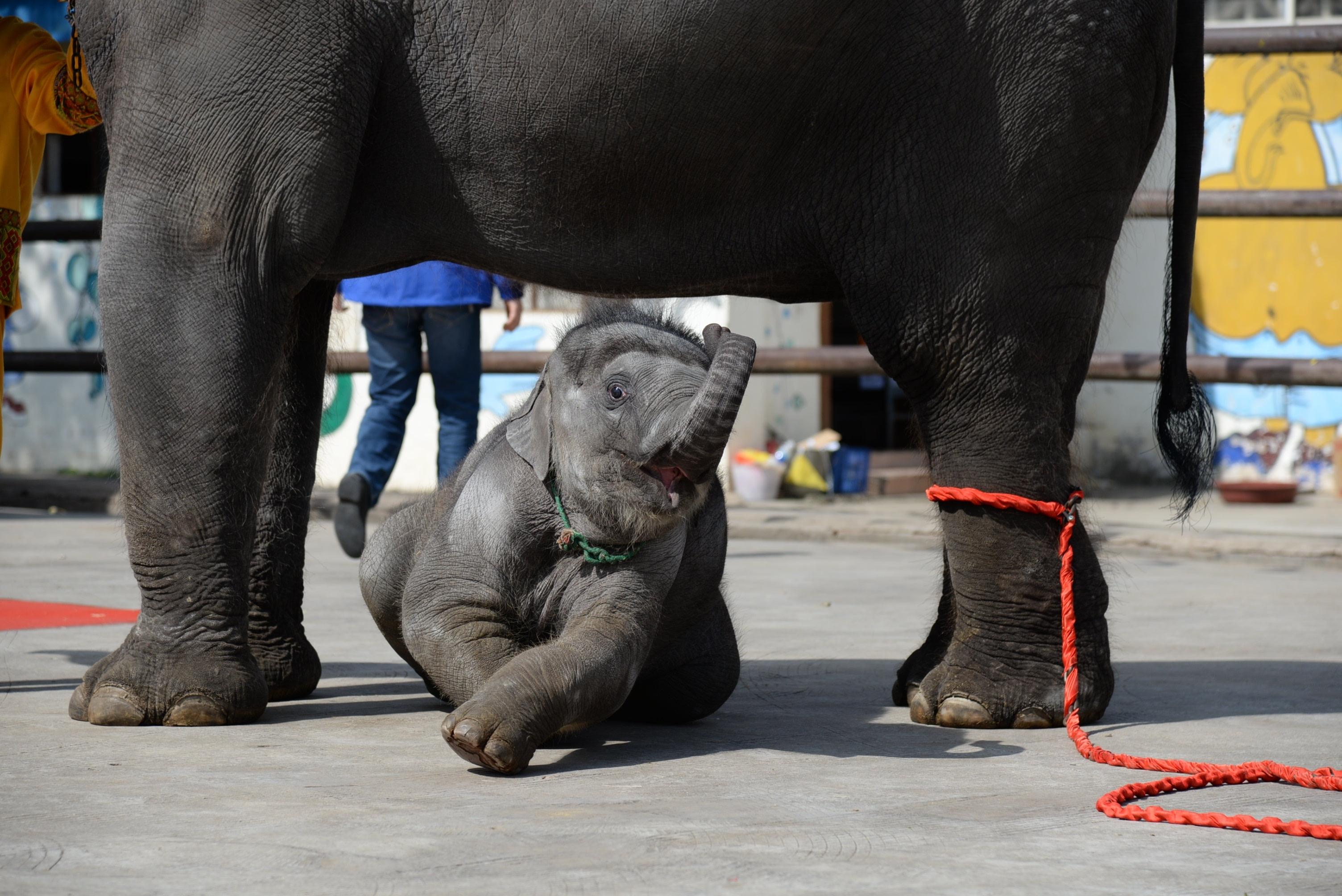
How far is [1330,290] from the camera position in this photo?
36.3 feet

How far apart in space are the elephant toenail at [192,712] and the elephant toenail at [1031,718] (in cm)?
153

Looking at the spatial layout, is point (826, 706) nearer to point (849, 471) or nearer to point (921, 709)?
point (921, 709)

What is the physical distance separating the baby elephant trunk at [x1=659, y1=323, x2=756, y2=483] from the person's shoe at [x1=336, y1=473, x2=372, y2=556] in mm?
3441

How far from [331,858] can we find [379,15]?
5.34 ft

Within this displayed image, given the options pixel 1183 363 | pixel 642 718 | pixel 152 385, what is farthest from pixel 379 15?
pixel 1183 363

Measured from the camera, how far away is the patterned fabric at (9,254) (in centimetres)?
374

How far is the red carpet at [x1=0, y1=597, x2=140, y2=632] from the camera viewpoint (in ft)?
15.1

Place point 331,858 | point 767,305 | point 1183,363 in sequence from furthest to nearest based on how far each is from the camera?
point 767,305
point 1183,363
point 331,858

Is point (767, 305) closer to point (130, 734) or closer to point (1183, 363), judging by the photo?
point (1183, 363)

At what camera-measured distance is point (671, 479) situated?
291 cm

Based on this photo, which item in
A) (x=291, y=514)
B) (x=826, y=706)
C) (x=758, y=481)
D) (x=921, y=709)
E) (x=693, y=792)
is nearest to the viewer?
(x=693, y=792)

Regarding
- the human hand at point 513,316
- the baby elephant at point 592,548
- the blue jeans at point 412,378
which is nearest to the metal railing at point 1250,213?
the blue jeans at point 412,378

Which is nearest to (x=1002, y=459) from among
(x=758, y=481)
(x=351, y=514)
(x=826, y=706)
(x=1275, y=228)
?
(x=826, y=706)

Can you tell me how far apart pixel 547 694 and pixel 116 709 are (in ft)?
3.02
